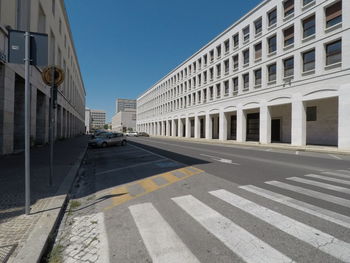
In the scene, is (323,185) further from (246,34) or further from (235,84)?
(246,34)

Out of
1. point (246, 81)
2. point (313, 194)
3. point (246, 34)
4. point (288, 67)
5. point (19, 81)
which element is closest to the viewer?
point (313, 194)

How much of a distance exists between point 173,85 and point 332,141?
129 feet

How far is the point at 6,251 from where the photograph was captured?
266 cm

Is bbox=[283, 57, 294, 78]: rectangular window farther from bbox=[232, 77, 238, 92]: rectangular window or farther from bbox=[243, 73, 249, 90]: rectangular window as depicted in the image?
bbox=[232, 77, 238, 92]: rectangular window

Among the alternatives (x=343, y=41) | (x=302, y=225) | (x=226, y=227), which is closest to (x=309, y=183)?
(x=302, y=225)

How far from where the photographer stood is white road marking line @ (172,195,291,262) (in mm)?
2658

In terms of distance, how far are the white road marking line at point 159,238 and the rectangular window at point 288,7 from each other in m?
27.2

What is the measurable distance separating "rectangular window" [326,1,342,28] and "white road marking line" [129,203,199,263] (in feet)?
78.0

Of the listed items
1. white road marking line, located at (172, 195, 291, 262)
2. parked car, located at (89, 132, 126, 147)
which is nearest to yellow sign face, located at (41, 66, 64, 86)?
white road marking line, located at (172, 195, 291, 262)

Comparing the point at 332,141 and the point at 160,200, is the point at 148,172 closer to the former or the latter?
the point at 160,200

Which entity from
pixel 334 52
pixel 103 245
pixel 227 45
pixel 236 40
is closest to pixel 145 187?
pixel 103 245

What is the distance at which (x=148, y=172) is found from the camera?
27.0 feet

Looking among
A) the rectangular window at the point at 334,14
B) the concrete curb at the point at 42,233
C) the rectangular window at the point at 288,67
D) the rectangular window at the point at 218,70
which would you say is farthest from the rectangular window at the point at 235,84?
the concrete curb at the point at 42,233

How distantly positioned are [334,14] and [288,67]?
5.79 metres
